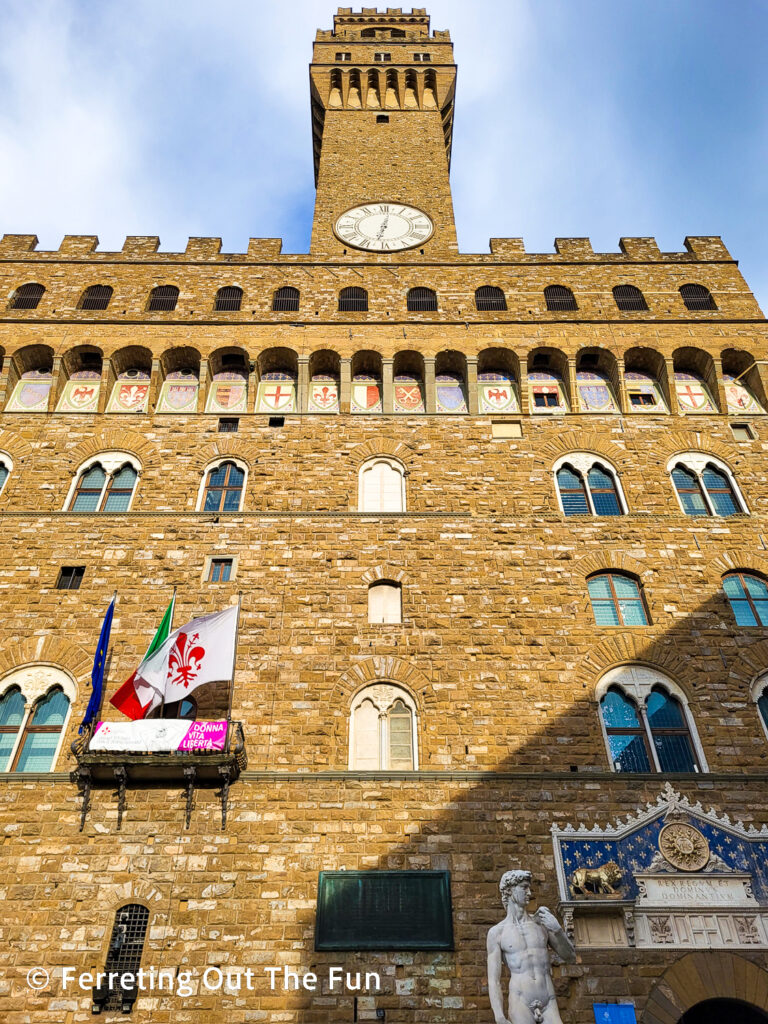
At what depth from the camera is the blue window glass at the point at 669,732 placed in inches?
435

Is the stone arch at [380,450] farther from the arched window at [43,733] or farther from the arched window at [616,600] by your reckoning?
the arched window at [43,733]

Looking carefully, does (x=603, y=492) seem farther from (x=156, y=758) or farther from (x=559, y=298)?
(x=156, y=758)

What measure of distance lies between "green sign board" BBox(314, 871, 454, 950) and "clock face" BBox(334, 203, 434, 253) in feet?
45.5

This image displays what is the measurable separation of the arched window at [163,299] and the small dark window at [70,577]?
263 inches

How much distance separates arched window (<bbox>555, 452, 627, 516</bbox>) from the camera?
14086 millimetres

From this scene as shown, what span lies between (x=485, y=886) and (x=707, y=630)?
203 inches

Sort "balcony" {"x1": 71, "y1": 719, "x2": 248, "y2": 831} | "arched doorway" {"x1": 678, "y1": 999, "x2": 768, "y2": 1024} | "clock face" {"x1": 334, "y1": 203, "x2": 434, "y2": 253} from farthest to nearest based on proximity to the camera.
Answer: "clock face" {"x1": 334, "y1": 203, "x2": 434, "y2": 253}, "balcony" {"x1": 71, "y1": 719, "x2": 248, "y2": 831}, "arched doorway" {"x1": 678, "y1": 999, "x2": 768, "y2": 1024}

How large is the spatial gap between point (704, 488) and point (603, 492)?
5.93 ft

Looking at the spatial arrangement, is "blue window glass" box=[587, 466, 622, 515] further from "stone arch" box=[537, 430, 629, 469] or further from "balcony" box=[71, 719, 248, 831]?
"balcony" box=[71, 719, 248, 831]

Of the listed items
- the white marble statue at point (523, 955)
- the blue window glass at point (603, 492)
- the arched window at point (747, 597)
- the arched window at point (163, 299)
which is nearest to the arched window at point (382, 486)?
the blue window glass at point (603, 492)

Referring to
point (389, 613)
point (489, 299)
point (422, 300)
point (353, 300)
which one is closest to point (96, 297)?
point (353, 300)

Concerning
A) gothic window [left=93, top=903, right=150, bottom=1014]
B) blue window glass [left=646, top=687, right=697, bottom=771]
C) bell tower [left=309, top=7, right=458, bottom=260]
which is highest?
bell tower [left=309, top=7, right=458, bottom=260]

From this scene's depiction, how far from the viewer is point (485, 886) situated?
9898 mm

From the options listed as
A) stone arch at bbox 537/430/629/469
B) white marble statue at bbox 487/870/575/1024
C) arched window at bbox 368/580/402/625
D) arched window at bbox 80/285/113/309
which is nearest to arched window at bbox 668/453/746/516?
stone arch at bbox 537/430/629/469
